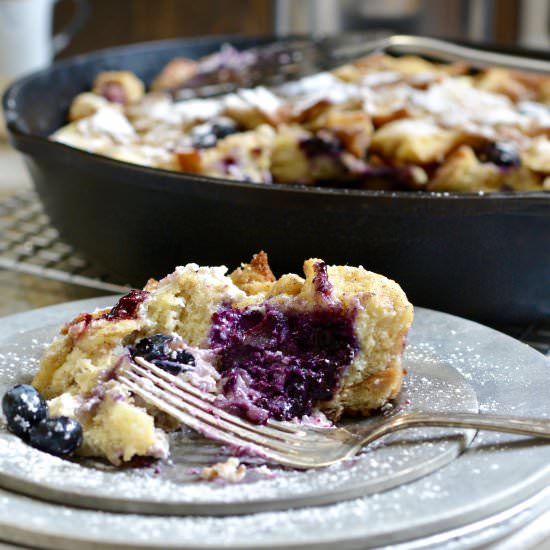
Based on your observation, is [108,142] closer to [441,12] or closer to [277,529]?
[277,529]

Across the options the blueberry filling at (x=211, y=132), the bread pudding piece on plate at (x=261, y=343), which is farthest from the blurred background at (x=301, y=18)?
the bread pudding piece on plate at (x=261, y=343)

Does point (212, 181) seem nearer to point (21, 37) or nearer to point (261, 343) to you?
point (261, 343)

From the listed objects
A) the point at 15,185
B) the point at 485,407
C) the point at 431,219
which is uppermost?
the point at 431,219

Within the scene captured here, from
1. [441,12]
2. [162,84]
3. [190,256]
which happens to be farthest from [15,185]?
Result: [441,12]

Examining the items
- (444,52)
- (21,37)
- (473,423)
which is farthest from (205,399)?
(21,37)

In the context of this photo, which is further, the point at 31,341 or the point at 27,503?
the point at 31,341

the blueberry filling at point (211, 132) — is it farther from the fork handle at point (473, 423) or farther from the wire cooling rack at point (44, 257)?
the fork handle at point (473, 423)

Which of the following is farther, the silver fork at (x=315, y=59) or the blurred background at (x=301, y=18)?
the blurred background at (x=301, y=18)
